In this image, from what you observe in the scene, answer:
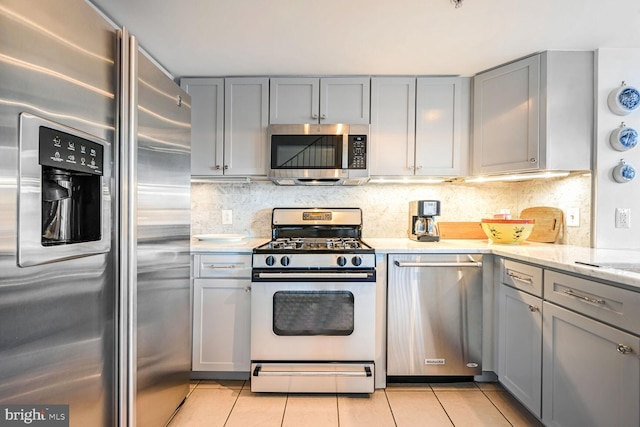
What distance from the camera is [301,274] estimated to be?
197 cm

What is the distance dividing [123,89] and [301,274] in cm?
130

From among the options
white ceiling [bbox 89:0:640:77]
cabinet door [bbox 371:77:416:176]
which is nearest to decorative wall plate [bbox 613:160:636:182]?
white ceiling [bbox 89:0:640:77]

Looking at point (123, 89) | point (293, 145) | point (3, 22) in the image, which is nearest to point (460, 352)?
point (293, 145)

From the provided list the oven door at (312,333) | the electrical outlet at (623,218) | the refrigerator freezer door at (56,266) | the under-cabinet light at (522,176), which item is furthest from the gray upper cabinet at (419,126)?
the refrigerator freezer door at (56,266)

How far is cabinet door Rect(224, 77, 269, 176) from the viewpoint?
2385 millimetres

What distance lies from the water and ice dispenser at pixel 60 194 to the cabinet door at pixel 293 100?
1.44m

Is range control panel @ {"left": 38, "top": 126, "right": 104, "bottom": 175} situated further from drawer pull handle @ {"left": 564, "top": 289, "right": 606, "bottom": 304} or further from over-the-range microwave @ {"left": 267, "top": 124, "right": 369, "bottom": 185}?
drawer pull handle @ {"left": 564, "top": 289, "right": 606, "bottom": 304}

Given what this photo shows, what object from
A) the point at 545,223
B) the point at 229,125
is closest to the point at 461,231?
the point at 545,223

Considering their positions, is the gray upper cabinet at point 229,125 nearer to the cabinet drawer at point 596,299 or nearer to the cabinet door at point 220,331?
the cabinet door at point 220,331

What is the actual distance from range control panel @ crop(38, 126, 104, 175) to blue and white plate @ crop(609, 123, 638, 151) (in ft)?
8.89

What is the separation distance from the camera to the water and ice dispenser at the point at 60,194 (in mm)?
794

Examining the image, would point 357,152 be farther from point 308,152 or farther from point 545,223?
point 545,223

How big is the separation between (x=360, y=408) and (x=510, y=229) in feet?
4.95

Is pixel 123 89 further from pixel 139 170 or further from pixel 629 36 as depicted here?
pixel 629 36
